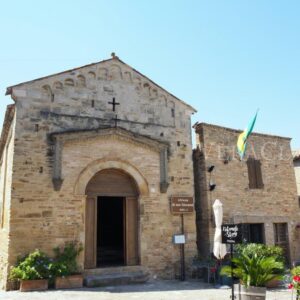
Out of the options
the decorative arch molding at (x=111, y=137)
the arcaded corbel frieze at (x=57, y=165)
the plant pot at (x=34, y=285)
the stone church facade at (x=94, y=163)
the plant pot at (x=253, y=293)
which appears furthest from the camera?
the decorative arch molding at (x=111, y=137)

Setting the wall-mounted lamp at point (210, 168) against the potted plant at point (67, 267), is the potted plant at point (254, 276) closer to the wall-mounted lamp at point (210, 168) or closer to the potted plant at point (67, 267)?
the potted plant at point (67, 267)

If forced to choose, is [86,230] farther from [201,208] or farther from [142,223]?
[201,208]

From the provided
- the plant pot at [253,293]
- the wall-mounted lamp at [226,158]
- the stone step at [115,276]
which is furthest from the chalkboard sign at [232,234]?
the wall-mounted lamp at [226,158]

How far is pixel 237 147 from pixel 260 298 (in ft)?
27.2

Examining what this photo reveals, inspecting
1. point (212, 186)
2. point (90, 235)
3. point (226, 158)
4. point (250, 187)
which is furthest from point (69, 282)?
point (250, 187)

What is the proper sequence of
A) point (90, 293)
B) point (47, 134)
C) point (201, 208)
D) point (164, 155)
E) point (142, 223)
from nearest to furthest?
point (90, 293), point (47, 134), point (142, 223), point (164, 155), point (201, 208)

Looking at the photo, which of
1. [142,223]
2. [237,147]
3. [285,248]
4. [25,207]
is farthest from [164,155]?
[285,248]

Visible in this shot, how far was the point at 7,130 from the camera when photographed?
43.0 feet

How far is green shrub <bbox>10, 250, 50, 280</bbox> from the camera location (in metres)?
9.51

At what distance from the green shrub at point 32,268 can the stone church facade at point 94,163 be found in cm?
37

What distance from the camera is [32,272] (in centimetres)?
953

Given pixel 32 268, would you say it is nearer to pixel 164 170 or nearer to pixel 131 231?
pixel 131 231

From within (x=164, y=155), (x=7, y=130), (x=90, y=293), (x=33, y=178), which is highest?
(x=7, y=130)

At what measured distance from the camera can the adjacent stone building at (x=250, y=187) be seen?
14.0 meters
